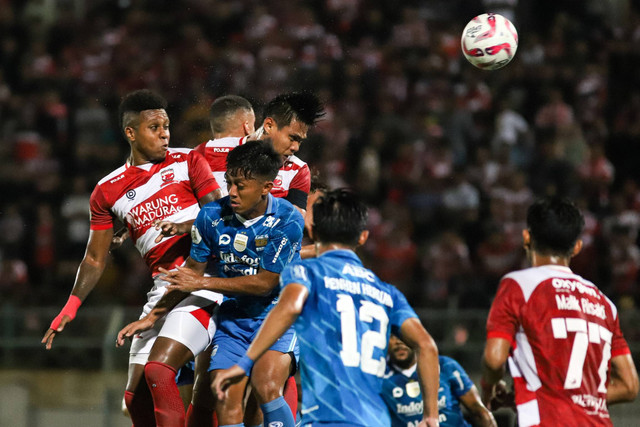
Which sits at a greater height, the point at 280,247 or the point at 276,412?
the point at 280,247

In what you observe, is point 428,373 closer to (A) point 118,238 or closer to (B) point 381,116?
(A) point 118,238

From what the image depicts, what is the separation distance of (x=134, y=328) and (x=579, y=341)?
2709mm

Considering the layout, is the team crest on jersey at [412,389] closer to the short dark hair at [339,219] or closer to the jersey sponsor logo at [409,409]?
the jersey sponsor logo at [409,409]

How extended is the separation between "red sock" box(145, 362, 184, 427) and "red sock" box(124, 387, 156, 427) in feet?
1.75

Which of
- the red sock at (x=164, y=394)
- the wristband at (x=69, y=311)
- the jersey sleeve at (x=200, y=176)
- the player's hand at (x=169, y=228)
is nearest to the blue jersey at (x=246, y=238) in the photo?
the player's hand at (x=169, y=228)

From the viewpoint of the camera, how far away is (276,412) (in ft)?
18.1

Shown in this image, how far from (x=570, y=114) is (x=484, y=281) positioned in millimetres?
3519

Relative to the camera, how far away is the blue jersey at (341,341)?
4.18 metres

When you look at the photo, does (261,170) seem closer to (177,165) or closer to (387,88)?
(177,165)

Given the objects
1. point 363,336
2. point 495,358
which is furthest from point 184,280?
point 495,358

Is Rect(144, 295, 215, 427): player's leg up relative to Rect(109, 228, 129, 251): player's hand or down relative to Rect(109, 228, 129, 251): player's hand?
down

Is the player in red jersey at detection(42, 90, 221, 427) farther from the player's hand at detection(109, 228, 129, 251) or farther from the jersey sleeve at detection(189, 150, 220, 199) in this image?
the player's hand at detection(109, 228, 129, 251)

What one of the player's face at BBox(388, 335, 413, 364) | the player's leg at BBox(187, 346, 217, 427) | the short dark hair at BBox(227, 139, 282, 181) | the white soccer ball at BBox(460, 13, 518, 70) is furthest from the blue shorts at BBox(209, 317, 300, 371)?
the white soccer ball at BBox(460, 13, 518, 70)

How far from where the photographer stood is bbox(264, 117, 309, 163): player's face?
639 cm
